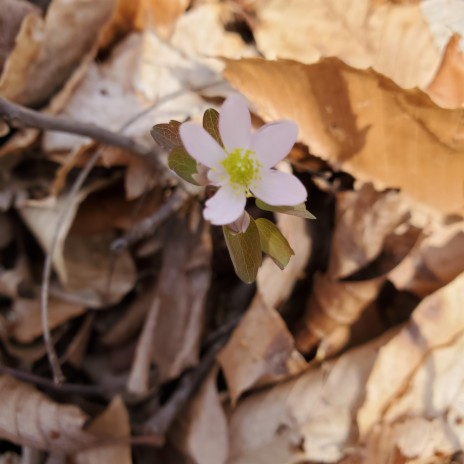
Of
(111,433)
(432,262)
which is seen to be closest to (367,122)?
(432,262)

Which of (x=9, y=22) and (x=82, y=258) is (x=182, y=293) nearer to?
(x=82, y=258)

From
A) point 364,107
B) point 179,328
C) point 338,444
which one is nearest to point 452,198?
point 364,107

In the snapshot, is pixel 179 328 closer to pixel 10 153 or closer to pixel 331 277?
pixel 331 277

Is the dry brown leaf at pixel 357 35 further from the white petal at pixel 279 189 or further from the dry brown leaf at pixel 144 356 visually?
the dry brown leaf at pixel 144 356

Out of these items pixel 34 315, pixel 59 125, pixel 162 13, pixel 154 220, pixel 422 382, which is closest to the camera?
pixel 422 382

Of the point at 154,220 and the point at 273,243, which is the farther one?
the point at 154,220

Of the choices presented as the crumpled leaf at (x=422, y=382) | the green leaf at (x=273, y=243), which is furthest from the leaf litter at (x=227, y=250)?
the green leaf at (x=273, y=243)
